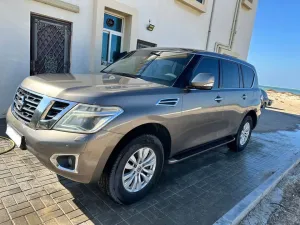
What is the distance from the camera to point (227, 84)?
4.08 m

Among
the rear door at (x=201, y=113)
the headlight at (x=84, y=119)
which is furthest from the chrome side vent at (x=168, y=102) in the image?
the headlight at (x=84, y=119)

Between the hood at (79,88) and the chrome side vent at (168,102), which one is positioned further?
the chrome side vent at (168,102)

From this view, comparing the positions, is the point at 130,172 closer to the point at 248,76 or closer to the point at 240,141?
the point at 240,141

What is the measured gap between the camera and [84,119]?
2.13 metres

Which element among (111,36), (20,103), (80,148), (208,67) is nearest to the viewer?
(80,148)

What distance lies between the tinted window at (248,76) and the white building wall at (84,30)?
3.58m

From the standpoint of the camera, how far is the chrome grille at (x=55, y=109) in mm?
2209

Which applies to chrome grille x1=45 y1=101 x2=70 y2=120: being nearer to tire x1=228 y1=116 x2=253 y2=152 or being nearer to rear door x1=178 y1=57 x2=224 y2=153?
rear door x1=178 y1=57 x2=224 y2=153

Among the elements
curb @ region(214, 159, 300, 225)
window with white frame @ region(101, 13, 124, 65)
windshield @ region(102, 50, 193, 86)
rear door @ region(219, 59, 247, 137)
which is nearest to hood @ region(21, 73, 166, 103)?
windshield @ region(102, 50, 193, 86)

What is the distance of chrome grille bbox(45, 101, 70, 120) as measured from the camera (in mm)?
2209

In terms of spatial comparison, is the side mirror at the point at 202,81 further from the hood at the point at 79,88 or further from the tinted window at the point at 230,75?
the tinted window at the point at 230,75

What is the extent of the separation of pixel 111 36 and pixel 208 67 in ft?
13.8

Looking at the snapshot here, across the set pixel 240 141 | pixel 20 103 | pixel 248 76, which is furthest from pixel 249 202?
pixel 20 103

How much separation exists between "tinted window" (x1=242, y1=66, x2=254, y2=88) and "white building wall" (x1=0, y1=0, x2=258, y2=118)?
3.58 metres
